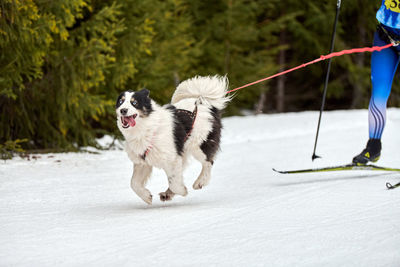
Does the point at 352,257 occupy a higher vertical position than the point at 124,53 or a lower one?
lower

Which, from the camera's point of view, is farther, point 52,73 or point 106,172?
point 52,73

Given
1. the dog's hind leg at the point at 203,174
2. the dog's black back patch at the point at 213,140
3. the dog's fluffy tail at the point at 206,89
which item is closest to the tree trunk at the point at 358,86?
the dog's fluffy tail at the point at 206,89

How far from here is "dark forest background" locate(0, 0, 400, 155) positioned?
8.29 m

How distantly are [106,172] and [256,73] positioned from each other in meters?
11.1

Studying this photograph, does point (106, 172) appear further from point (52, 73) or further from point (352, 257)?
point (352, 257)

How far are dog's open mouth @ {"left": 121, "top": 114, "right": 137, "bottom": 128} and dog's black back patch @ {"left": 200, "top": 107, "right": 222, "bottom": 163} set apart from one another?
1.08 meters

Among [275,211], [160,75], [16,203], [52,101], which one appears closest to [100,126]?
[160,75]

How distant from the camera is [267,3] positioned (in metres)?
18.5

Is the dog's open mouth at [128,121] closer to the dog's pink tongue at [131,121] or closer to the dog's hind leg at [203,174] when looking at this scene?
the dog's pink tongue at [131,121]

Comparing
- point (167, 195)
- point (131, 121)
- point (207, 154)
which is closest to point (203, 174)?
point (207, 154)

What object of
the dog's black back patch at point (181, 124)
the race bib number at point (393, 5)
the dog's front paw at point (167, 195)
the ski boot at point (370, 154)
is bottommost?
the dog's front paw at point (167, 195)

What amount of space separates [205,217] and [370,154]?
2628 mm

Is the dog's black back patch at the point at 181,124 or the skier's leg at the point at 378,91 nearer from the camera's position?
the dog's black back patch at the point at 181,124

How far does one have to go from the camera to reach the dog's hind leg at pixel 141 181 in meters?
5.01
